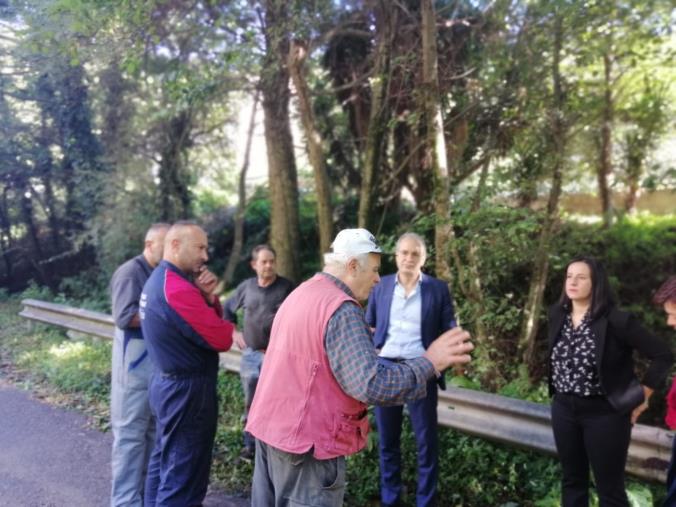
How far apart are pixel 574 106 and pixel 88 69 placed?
8.87 m

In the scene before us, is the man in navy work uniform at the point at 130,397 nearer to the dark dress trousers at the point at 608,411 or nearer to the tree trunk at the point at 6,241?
the dark dress trousers at the point at 608,411

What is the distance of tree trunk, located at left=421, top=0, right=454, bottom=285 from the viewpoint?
5855mm

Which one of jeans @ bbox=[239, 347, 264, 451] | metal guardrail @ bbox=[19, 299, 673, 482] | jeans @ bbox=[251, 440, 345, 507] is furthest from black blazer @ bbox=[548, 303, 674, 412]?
jeans @ bbox=[239, 347, 264, 451]

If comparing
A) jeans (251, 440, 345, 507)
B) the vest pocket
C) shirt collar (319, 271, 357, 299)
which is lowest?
jeans (251, 440, 345, 507)

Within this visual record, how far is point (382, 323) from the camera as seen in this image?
425cm

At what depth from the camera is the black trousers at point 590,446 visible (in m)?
3.21

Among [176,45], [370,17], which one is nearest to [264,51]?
[370,17]

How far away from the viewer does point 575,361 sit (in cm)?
336

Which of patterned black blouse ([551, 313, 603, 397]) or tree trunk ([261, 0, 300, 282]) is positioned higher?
tree trunk ([261, 0, 300, 282])

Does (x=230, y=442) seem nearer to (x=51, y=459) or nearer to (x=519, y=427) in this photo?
(x=51, y=459)

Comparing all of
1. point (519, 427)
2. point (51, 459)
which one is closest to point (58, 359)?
point (51, 459)

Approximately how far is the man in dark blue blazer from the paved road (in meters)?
1.13

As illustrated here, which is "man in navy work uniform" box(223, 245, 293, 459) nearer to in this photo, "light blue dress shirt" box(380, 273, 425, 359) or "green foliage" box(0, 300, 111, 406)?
"light blue dress shirt" box(380, 273, 425, 359)

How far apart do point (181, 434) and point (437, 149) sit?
389 cm
